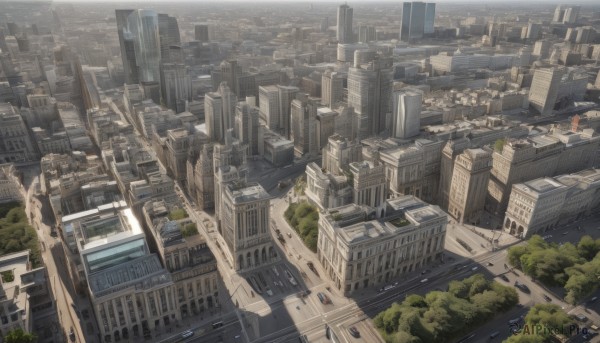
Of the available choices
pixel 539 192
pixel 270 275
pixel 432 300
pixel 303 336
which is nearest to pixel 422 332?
pixel 432 300

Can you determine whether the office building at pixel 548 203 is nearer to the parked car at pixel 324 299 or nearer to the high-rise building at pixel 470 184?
the high-rise building at pixel 470 184

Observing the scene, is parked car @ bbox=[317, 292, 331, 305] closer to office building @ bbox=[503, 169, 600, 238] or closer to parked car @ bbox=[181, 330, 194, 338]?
parked car @ bbox=[181, 330, 194, 338]

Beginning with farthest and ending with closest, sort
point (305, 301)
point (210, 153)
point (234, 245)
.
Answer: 1. point (210, 153)
2. point (234, 245)
3. point (305, 301)

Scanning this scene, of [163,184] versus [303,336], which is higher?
[163,184]

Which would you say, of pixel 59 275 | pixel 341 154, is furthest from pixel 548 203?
pixel 59 275

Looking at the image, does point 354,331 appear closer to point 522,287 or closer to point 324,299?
point 324,299

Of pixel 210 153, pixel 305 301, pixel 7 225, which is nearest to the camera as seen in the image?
pixel 305 301

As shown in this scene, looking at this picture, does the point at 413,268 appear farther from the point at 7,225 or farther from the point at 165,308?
the point at 7,225
